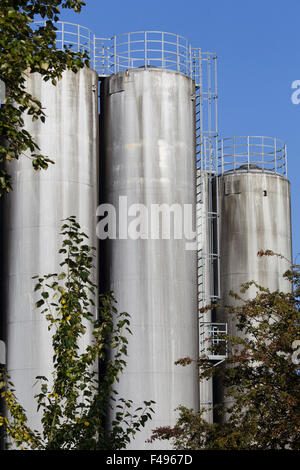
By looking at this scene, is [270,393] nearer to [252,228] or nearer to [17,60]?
[17,60]

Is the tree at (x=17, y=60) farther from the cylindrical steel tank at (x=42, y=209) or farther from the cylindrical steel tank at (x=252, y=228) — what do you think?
the cylindrical steel tank at (x=252, y=228)

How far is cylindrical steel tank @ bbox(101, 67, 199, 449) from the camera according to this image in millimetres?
38062

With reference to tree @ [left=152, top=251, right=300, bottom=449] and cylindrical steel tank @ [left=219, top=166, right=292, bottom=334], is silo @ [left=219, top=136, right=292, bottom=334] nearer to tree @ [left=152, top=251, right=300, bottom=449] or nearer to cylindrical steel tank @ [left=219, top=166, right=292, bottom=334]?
cylindrical steel tank @ [left=219, top=166, right=292, bottom=334]

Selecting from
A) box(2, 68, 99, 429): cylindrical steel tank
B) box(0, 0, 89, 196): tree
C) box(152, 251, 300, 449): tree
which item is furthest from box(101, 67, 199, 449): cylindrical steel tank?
box(0, 0, 89, 196): tree

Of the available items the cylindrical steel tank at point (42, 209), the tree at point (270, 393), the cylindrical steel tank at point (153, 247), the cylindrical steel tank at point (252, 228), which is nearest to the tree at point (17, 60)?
the tree at point (270, 393)

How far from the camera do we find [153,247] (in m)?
38.9

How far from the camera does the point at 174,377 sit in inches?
1510

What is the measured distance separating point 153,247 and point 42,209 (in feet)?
15.7

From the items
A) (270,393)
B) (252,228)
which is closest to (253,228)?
(252,228)

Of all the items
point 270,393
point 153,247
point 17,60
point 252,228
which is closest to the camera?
point 17,60

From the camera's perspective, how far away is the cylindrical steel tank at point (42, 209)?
36625 millimetres

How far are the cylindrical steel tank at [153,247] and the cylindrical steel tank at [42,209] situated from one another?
1.27 metres
